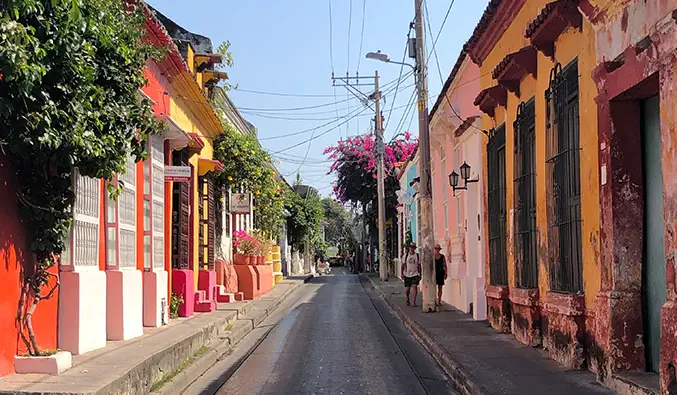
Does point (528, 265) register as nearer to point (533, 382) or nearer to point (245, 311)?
point (533, 382)

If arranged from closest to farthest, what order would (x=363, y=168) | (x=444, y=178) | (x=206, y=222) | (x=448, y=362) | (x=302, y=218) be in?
(x=448, y=362), (x=206, y=222), (x=444, y=178), (x=363, y=168), (x=302, y=218)

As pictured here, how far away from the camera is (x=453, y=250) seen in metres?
19.8

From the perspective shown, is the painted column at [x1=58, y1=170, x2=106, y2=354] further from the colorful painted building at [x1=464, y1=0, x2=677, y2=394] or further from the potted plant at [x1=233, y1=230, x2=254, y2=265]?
the potted plant at [x1=233, y1=230, x2=254, y2=265]

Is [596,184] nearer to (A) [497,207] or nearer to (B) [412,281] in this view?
(A) [497,207]

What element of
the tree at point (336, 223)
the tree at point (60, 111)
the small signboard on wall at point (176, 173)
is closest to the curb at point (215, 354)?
the tree at point (60, 111)

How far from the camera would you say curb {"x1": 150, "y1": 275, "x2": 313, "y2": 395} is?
9.38 meters

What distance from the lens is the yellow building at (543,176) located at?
28.2 feet

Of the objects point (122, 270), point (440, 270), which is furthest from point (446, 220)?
point (122, 270)

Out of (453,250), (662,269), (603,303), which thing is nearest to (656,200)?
(662,269)

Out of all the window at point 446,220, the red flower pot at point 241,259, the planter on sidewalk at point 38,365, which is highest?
the window at point 446,220

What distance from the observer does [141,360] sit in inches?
341

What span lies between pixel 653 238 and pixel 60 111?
5.70 m

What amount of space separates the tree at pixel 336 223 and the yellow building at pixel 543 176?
A: 247 feet

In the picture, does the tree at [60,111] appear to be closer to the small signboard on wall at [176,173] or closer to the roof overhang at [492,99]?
the small signboard on wall at [176,173]
